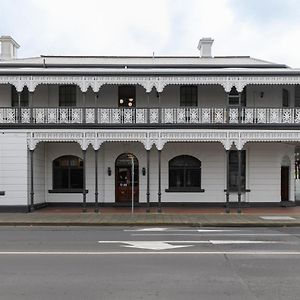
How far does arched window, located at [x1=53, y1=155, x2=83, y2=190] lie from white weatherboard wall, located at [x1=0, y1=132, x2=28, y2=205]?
3066mm

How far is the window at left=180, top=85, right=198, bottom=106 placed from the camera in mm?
26000

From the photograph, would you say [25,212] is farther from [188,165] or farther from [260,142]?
[260,142]

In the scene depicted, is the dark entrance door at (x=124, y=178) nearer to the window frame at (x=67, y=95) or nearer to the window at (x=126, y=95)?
the window at (x=126, y=95)

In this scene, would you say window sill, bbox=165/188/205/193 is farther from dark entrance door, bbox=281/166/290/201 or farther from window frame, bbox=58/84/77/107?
window frame, bbox=58/84/77/107

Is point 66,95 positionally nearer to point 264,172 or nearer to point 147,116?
point 147,116

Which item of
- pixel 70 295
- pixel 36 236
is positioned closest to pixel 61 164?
pixel 36 236

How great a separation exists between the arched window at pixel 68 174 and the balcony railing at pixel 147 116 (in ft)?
10.6

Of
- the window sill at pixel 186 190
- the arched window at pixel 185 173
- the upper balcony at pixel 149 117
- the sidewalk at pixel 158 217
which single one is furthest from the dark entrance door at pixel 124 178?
the upper balcony at pixel 149 117

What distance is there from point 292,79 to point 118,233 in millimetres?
12484

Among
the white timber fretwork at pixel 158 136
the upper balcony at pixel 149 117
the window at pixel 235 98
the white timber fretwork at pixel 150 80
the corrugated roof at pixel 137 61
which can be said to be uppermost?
the corrugated roof at pixel 137 61

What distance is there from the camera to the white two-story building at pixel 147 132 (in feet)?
76.2

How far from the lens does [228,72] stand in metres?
23.2

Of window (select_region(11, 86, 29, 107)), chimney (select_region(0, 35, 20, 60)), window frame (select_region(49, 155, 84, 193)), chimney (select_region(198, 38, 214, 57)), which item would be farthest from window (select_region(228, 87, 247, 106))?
chimney (select_region(0, 35, 20, 60))

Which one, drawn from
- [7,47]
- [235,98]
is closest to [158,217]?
[235,98]
